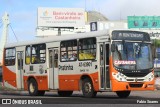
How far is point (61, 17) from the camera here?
93562 mm

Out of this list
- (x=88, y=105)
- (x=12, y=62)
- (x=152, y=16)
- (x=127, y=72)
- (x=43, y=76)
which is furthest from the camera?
(x=152, y=16)

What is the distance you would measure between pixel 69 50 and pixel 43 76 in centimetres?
275

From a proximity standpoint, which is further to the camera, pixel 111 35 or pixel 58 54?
pixel 58 54

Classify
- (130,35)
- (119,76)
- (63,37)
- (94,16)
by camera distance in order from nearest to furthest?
(119,76), (130,35), (63,37), (94,16)

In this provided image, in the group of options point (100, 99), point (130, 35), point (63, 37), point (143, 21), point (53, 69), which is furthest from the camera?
point (143, 21)

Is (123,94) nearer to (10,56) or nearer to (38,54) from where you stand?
(38,54)

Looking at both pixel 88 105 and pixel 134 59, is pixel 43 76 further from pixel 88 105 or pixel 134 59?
pixel 88 105

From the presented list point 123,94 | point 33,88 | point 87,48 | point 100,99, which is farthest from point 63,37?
point 100,99

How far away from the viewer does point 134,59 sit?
69.9 feet

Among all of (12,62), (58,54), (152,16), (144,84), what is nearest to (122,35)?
(144,84)

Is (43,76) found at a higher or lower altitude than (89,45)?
lower

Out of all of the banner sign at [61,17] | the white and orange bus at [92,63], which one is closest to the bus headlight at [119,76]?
the white and orange bus at [92,63]

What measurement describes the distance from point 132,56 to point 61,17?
7283cm

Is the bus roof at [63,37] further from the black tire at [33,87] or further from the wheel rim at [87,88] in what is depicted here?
the wheel rim at [87,88]
